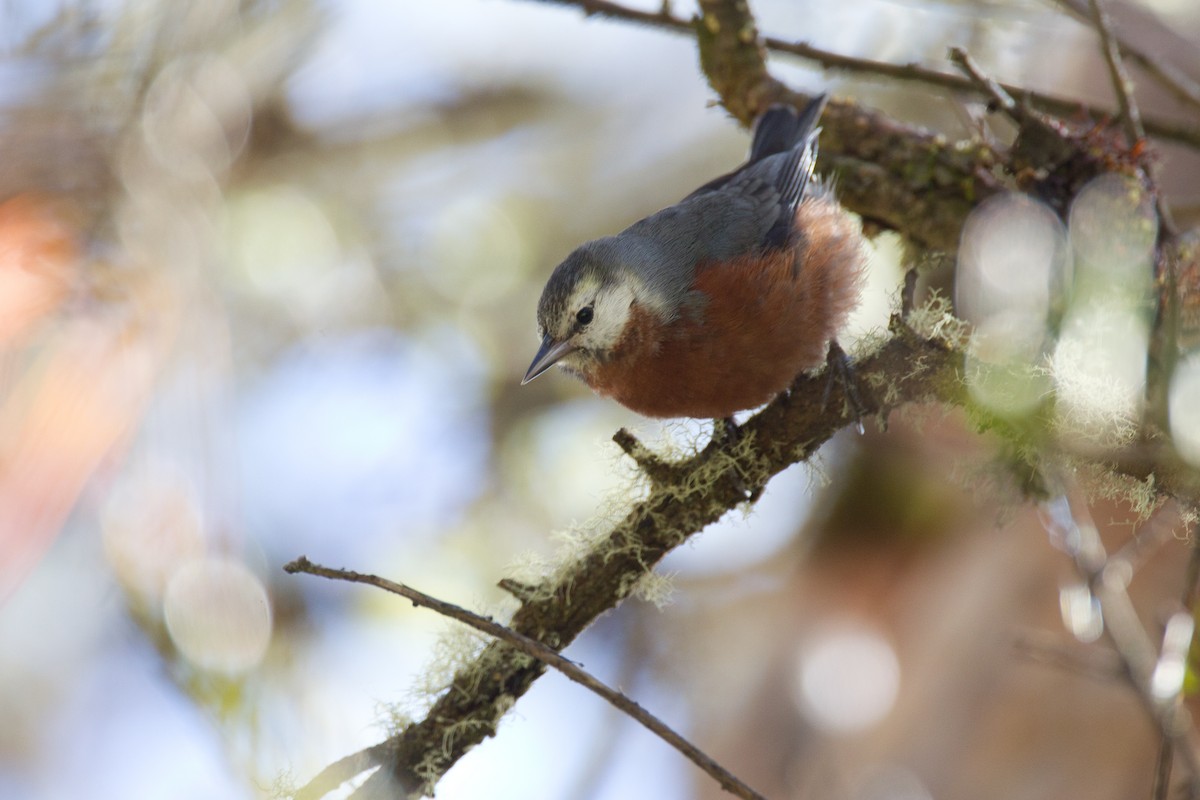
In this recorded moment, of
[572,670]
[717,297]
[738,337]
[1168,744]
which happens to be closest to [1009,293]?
[738,337]

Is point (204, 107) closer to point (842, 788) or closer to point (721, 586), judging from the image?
point (721, 586)

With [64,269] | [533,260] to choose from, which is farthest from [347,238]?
[64,269]

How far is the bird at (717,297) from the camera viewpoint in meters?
3.00

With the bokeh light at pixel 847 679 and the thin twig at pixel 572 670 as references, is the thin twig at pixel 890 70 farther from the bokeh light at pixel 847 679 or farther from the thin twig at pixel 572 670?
the bokeh light at pixel 847 679

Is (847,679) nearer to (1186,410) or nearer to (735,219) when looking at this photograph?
(735,219)

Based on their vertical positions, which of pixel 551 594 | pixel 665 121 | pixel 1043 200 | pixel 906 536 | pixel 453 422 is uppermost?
pixel 1043 200

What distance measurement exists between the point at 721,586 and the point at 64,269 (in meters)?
4.36

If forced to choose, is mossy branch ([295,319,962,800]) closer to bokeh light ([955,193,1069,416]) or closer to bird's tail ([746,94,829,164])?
bokeh light ([955,193,1069,416])

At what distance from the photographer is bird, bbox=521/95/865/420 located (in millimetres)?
2996

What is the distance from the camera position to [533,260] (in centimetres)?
586

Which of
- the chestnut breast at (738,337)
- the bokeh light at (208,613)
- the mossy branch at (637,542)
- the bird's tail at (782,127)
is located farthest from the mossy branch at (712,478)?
the bokeh light at (208,613)

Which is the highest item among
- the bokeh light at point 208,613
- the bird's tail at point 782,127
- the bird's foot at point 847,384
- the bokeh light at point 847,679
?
the bird's tail at point 782,127

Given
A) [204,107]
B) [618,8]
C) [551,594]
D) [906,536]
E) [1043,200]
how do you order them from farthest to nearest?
[906,536] < [204,107] < [618,8] < [1043,200] < [551,594]

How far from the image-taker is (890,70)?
330 centimetres
